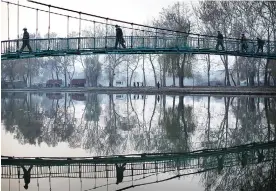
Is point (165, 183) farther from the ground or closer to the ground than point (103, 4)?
closer to the ground

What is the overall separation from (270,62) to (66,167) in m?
15.8

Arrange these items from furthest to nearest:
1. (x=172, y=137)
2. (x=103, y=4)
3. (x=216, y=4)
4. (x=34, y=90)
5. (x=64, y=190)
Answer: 1. (x=34, y=90)
2. (x=216, y=4)
3. (x=103, y=4)
4. (x=172, y=137)
5. (x=64, y=190)

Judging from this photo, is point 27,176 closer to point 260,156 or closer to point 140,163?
point 140,163

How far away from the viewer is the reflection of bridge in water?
12.3 feet

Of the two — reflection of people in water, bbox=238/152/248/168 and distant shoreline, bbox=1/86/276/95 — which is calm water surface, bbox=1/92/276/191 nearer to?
reflection of people in water, bbox=238/152/248/168

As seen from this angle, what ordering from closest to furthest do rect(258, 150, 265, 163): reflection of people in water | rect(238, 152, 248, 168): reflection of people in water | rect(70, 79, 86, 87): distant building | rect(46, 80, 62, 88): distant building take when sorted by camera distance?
1. rect(238, 152, 248, 168): reflection of people in water
2. rect(258, 150, 265, 163): reflection of people in water
3. rect(46, 80, 62, 88): distant building
4. rect(70, 79, 86, 87): distant building

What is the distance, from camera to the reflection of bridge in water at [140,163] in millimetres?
3764

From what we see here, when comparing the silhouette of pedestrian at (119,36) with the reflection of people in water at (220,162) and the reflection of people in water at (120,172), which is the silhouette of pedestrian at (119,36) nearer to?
the reflection of people in water at (220,162)

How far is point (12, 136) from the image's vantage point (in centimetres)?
570

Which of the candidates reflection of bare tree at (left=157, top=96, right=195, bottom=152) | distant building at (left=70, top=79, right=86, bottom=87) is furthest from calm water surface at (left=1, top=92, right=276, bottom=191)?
distant building at (left=70, top=79, right=86, bottom=87)

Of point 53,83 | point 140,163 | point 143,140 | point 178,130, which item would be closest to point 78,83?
point 53,83

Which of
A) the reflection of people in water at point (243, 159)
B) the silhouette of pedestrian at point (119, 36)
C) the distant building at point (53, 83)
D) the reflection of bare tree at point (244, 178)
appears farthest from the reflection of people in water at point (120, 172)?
the distant building at point (53, 83)

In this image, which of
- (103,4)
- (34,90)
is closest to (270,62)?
(103,4)

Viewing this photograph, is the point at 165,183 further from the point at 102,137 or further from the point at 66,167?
the point at 102,137
